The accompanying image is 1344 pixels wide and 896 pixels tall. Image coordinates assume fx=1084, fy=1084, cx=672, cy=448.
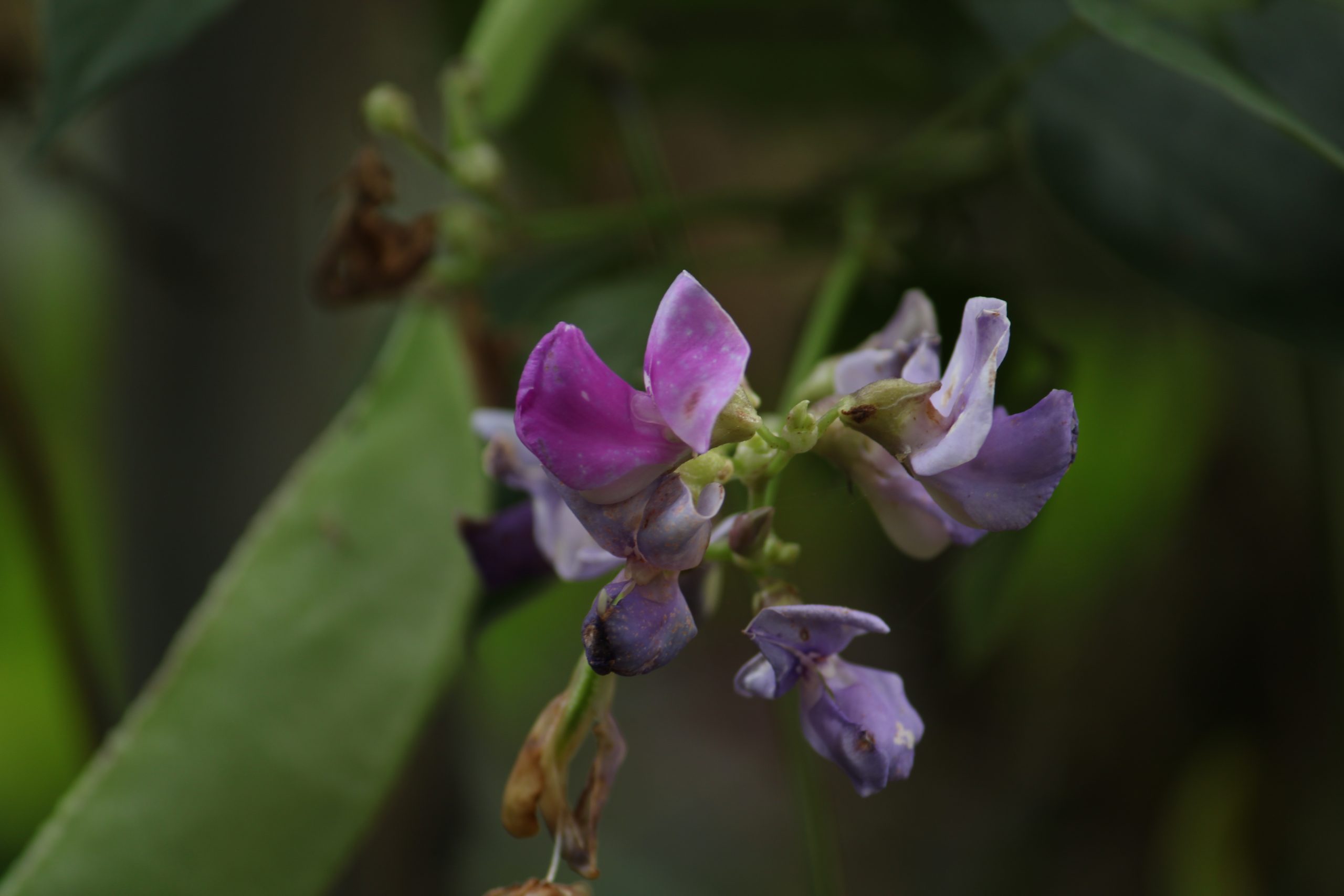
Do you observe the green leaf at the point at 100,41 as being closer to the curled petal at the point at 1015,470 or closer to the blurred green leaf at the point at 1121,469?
the curled petal at the point at 1015,470

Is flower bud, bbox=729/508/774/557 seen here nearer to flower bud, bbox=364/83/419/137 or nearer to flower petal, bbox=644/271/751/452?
flower petal, bbox=644/271/751/452

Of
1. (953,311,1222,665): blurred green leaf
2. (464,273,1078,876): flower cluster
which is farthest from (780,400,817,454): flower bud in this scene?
(953,311,1222,665): blurred green leaf

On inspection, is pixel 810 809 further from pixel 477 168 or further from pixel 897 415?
pixel 477 168

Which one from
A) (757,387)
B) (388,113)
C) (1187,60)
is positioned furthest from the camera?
(757,387)

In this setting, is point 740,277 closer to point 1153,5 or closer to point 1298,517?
point 1298,517

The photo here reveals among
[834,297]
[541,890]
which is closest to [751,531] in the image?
[541,890]

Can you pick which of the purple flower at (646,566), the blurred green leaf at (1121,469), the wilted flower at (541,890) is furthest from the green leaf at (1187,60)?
the blurred green leaf at (1121,469)

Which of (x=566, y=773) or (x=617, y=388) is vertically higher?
(x=617, y=388)

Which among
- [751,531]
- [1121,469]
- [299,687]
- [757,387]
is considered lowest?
[1121,469]
